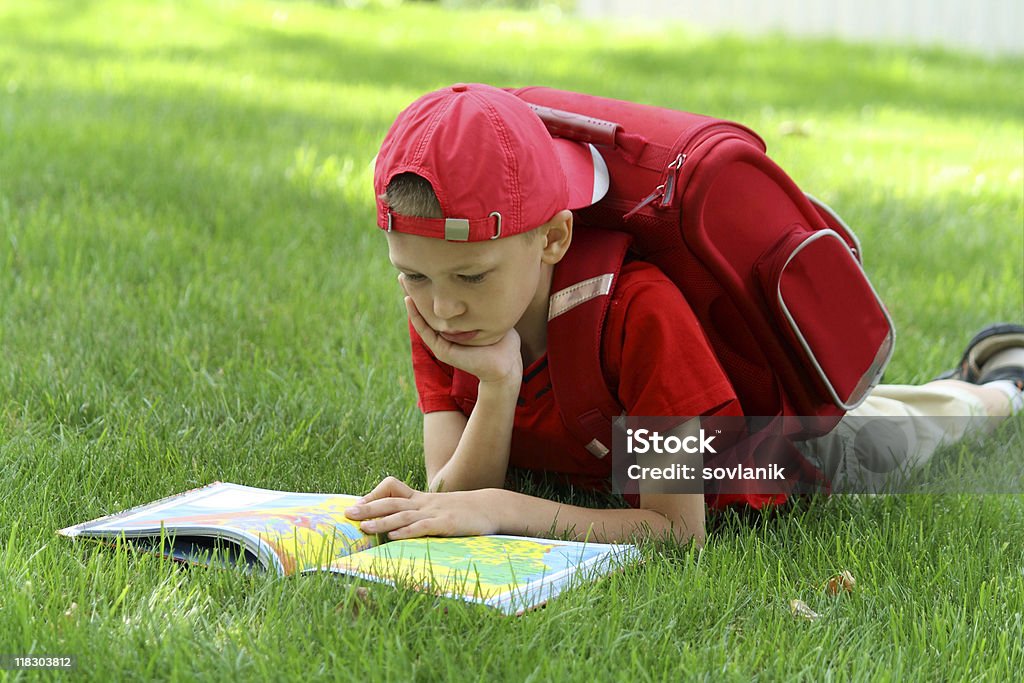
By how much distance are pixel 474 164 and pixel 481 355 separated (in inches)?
17.5

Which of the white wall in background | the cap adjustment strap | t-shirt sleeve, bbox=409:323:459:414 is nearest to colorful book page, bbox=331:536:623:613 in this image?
t-shirt sleeve, bbox=409:323:459:414

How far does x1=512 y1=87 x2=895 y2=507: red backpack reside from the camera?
2426mm

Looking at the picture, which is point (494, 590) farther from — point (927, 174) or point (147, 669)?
point (927, 174)

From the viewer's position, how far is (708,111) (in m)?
7.19

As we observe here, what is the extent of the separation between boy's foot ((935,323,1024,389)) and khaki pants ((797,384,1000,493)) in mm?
248

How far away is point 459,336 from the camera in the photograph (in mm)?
2430

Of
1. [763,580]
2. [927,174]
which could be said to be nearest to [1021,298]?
[927,174]

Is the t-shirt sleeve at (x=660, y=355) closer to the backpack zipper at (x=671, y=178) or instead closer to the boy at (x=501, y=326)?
the boy at (x=501, y=326)

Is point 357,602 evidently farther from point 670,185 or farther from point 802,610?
point 670,185

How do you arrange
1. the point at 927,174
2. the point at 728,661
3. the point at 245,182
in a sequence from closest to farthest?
the point at 728,661 → the point at 245,182 → the point at 927,174

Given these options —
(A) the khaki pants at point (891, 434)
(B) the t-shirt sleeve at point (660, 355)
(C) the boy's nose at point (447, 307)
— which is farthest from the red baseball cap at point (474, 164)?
(A) the khaki pants at point (891, 434)

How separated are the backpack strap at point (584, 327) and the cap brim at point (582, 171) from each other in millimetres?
101

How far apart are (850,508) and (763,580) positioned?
56cm

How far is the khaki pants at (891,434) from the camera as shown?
2946 mm
